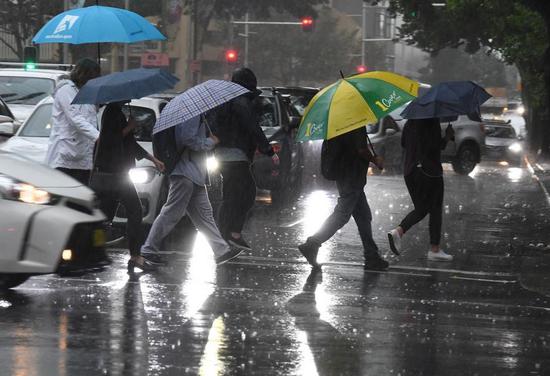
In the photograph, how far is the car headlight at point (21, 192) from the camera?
8602 mm

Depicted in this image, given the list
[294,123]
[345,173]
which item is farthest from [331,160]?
[294,123]

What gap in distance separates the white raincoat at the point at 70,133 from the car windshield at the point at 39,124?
11.2 ft

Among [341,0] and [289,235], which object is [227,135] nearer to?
[289,235]

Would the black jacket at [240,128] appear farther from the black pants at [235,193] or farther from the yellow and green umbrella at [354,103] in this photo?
the yellow and green umbrella at [354,103]

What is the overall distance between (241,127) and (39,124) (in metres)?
3.52

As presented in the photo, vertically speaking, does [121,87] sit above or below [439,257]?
above

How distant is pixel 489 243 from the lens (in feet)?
47.3

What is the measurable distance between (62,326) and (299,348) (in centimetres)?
169

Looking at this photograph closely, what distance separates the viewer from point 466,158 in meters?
30.3

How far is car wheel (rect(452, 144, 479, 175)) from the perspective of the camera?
3025cm

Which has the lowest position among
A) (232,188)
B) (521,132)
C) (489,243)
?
(521,132)

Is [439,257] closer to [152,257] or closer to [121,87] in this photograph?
[152,257]

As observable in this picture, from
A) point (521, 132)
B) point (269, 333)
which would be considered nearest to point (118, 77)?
point (269, 333)

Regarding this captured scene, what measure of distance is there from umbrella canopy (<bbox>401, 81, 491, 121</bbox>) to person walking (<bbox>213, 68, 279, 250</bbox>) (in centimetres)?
155
